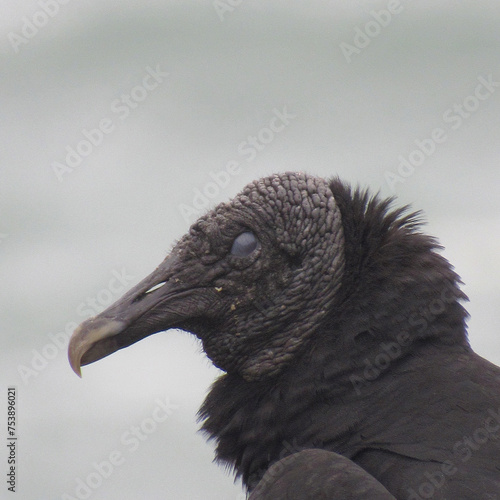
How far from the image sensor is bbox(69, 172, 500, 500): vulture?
3273 mm

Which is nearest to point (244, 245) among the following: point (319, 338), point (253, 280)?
point (253, 280)

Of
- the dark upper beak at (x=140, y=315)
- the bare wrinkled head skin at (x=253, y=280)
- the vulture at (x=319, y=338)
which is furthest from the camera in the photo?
the bare wrinkled head skin at (x=253, y=280)

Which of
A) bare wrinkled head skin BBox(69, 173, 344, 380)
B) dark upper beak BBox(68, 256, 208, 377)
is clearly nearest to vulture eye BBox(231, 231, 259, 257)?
bare wrinkled head skin BBox(69, 173, 344, 380)

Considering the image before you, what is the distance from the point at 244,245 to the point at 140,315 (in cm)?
57

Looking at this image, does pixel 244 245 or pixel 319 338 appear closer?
pixel 319 338

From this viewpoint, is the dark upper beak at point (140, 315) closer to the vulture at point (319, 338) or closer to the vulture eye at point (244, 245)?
the vulture at point (319, 338)

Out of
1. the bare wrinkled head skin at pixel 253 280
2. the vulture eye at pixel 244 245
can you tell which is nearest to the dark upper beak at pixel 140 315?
the bare wrinkled head skin at pixel 253 280

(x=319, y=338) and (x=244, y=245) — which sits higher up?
(x=244, y=245)

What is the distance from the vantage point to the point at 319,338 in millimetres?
3830

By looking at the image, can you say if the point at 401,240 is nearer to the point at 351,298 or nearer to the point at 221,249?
the point at 351,298

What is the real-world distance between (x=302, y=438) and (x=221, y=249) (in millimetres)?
929

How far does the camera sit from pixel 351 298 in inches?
151

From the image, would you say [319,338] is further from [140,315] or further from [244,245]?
[140,315]

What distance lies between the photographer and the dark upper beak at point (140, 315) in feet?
12.3
